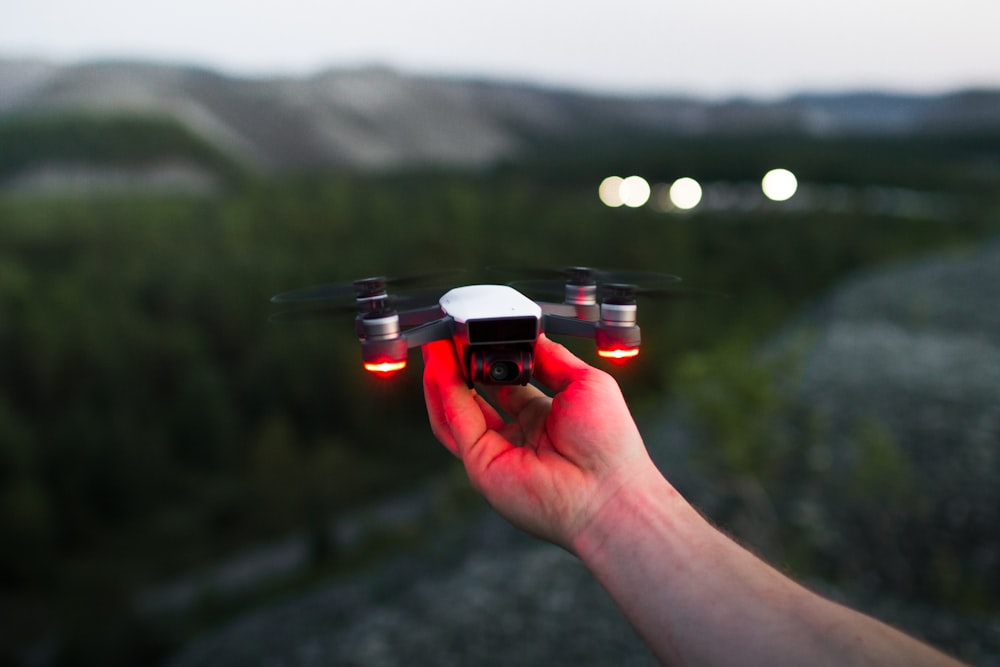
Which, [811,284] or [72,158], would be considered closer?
[811,284]

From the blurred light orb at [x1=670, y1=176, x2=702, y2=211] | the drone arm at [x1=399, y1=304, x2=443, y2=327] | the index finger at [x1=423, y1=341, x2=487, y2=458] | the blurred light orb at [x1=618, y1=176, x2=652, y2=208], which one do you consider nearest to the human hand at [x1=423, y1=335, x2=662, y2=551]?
the index finger at [x1=423, y1=341, x2=487, y2=458]

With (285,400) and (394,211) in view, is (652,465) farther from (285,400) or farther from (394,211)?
(394,211)

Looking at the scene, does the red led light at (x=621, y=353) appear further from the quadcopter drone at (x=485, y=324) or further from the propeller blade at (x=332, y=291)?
the propeller blade at (x=332, y=291)

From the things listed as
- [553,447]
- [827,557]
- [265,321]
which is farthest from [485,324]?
[265,321]

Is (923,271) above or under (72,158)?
under

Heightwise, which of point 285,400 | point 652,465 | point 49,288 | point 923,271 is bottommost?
point 285,400

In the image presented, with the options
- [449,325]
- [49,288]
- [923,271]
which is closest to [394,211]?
[49,288]
